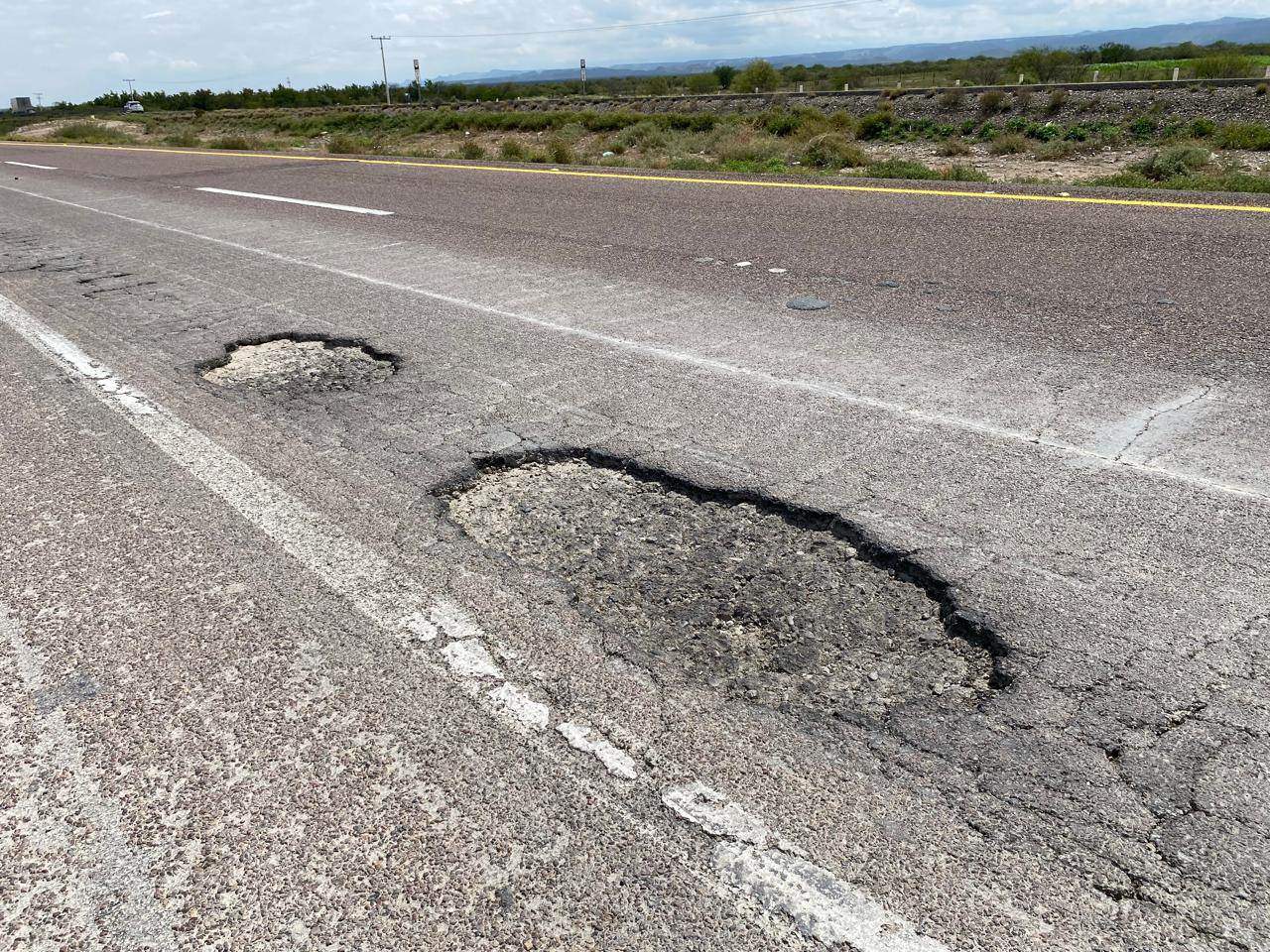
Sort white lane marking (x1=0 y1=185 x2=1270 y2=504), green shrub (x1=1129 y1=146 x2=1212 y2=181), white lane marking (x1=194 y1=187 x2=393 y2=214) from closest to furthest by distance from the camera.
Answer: white lane marking (x1=0 y1=185 x2=1270 y2=504) < white lane marking (x1=194 y1=187 x2=393 y2=214) < green shrub (x1=1129 y1=146 x2=1212 y2=181)

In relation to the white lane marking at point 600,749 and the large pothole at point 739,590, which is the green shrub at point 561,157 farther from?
the white lane marking at point 600,749

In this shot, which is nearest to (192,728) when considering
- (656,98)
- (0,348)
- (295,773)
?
(295,773)

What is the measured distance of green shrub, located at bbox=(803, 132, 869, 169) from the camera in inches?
608

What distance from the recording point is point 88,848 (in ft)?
6.66

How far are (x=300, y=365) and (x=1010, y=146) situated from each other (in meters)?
18.9

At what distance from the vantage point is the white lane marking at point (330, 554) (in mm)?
2047

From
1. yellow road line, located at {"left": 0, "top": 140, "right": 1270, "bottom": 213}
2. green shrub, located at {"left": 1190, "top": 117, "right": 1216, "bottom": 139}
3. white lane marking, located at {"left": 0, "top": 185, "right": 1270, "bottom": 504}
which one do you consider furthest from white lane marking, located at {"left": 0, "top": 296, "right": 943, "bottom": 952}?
green shrub, located at {"left": 1190, "top": 117, "right": 1216, "bottom": 139}

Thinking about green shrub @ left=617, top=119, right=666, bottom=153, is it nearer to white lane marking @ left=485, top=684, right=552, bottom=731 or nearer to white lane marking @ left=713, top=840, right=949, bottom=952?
white lane marking @ left=485, top=684, right=552, bottom=731

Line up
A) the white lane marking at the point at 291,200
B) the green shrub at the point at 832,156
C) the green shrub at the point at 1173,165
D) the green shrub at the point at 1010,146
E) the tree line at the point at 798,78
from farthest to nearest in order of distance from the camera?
the tree line at the point at 798,78 < the green shrub at the point at 1010,146 < the green shrub at the point at 832,156 < the green shrub at the point at 1173,165 < the white lane marking at the point at 291,200

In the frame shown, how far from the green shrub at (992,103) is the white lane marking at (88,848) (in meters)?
30.7

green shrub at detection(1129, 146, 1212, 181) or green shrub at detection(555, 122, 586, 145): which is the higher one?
green shrub at detection(555, 122, 586, 145)

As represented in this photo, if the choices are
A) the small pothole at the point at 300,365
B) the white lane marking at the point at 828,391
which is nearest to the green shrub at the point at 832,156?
the white lane marking at the point at 828,391

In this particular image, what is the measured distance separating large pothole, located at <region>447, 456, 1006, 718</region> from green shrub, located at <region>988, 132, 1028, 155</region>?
1930 centimetres

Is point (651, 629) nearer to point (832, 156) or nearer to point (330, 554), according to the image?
point (330, 554)
